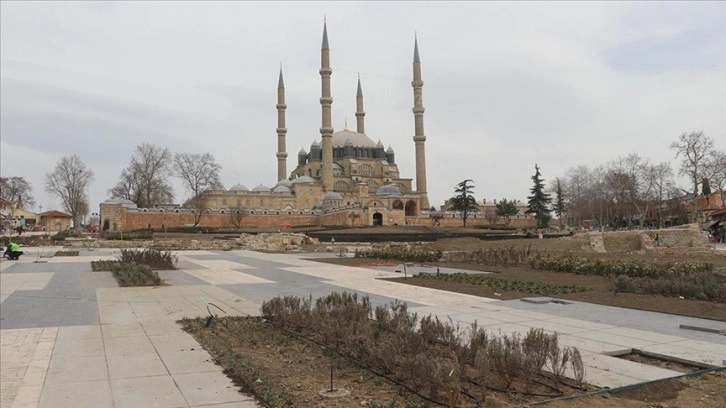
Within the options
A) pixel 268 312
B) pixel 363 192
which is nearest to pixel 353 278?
pixel 268 312

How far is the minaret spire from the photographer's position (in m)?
82.1

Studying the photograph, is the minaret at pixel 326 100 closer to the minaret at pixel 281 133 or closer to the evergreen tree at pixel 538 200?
the minaret at pixel 281 133

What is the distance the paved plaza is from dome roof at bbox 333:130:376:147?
75.2m

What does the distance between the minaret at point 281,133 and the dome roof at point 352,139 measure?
30.5 feet

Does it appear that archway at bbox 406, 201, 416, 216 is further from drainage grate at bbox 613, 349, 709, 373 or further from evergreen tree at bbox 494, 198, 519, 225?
drainage grate at bbox 613, 349, 709, 373

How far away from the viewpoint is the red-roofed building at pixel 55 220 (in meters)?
80.1

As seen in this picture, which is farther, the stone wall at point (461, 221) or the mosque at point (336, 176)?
the mosque at point (336, 176)

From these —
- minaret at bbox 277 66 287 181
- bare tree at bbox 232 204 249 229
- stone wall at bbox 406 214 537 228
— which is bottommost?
stone wall at bbox 406 214 537 228

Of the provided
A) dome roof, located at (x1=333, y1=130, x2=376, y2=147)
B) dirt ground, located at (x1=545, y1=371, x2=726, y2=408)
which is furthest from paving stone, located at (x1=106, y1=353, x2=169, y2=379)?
dome roof, located at (x1=333, y1=130, x2=376, y2=147)

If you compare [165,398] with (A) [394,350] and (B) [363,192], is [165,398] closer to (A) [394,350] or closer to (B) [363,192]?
(A) [394,350]

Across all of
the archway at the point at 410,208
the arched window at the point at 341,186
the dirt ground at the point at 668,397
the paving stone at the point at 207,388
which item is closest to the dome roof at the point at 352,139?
the arched window at the point at 341,186

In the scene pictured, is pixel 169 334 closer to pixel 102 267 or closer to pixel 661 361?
pixel 661 361

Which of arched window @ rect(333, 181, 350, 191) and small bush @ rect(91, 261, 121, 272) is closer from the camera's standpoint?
small bush @ rect(91, 261, 121, 272)

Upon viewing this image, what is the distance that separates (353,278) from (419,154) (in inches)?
2529
